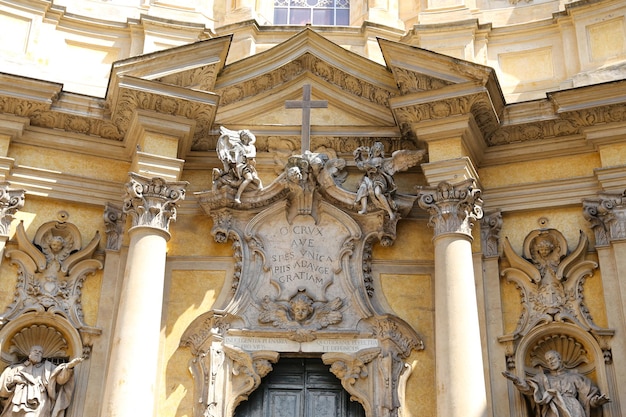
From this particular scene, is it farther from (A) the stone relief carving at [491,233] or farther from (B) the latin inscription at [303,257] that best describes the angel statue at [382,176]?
(A) the stone relief carving at [491,233]

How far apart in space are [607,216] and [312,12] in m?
5.74

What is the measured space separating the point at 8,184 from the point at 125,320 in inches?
96.4

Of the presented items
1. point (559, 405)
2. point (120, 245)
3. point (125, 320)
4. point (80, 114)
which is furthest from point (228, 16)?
point (559, 405)

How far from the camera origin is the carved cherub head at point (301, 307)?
37.4 feet

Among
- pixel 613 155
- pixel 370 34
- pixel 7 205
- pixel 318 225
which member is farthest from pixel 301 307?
pixel 370 34

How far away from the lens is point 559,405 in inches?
409

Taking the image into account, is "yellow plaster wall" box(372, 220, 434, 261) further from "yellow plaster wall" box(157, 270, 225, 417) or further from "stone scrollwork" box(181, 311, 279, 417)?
"yellow plaster wall" box(157, 270, 225, 417)

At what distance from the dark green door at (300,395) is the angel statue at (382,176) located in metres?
2.02

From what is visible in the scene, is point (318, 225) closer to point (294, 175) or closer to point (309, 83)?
point (294, 175)

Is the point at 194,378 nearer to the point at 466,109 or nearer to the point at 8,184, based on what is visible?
the point at 8,184

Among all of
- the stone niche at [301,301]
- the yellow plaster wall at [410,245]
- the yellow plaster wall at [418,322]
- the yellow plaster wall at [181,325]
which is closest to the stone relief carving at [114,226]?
the yellow plaster wall at [181,325]

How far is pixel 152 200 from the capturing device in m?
11.2

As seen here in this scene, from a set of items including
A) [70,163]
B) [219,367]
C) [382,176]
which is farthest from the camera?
[70,163]

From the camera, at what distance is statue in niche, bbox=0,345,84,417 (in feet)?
34.7
